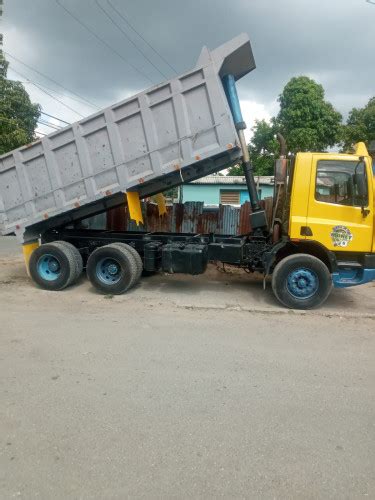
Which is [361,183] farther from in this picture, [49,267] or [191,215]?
[49,267]

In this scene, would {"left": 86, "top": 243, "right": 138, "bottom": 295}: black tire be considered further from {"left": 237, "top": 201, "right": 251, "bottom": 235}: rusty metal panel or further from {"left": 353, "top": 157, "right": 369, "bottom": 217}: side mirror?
{"left": 353, "top": 157, "right": 369, "bottom": 217}: side mirror

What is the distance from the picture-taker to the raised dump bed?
6383 mm

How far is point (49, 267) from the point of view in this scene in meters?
7.48

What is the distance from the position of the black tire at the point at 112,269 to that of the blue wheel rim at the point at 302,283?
2.72 metres

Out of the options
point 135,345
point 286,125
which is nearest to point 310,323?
point 135,345

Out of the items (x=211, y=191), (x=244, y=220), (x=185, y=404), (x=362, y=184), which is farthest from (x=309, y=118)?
(x=185, y=404)

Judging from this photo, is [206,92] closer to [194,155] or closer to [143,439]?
[194,155]

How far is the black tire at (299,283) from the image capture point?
6246mm

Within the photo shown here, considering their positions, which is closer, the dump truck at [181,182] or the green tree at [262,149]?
the dump truck at [181,182]

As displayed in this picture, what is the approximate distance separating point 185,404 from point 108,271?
4226 millimetres

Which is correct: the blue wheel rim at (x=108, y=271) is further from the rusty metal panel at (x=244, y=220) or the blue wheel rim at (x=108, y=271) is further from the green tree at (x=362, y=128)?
the green tree at (x=362, y=128)

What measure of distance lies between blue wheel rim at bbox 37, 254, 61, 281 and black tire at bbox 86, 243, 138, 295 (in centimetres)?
76

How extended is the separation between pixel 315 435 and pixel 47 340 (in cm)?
319

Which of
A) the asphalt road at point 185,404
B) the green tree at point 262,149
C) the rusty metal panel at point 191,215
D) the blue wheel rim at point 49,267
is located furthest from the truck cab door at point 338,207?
the green tree at point 262,149
